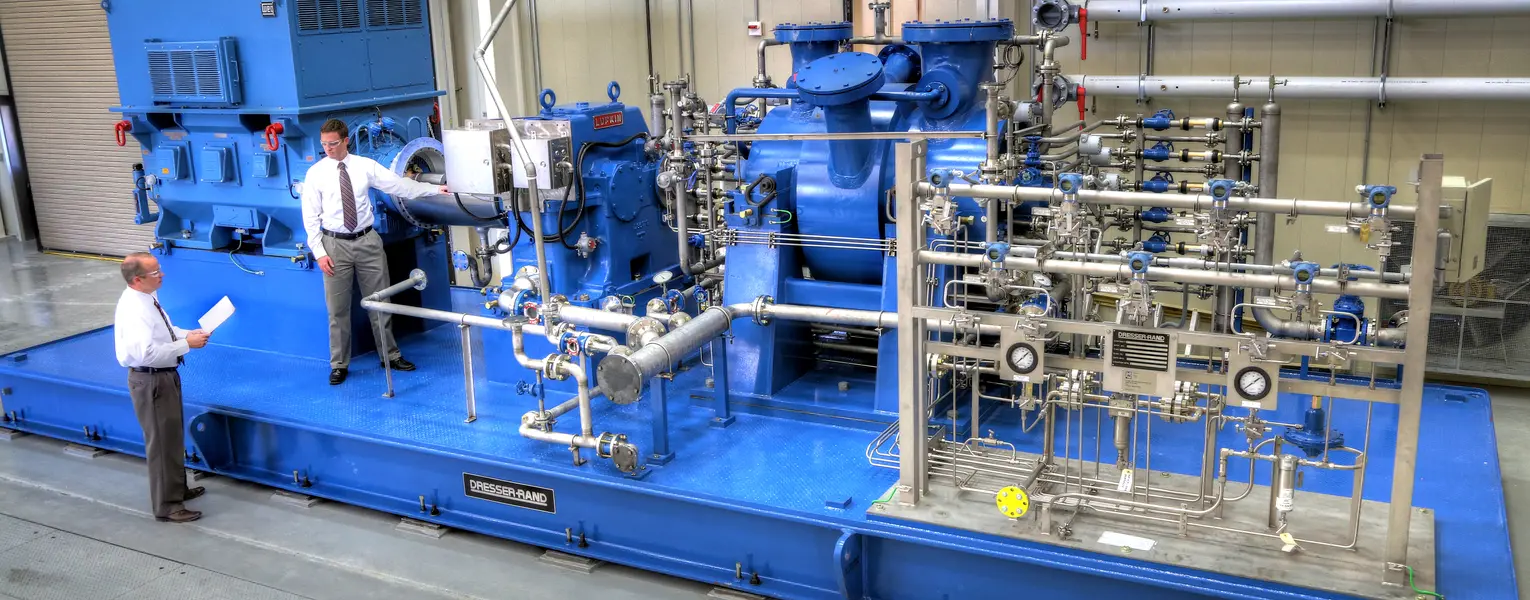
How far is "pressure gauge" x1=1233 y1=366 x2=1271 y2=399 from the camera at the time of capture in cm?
352

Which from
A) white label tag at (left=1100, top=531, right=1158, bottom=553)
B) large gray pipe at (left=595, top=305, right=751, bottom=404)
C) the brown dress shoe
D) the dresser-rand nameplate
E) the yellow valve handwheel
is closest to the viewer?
white label tag at (left=1100, top=531, right=1158, bottom=553)

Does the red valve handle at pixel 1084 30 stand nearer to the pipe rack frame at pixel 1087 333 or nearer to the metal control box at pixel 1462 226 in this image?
the pipe rack frame at pixel 1087 333

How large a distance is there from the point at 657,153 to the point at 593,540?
6.64ft

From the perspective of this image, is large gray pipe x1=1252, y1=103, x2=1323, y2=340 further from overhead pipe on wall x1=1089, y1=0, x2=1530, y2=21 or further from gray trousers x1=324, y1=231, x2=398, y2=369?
gray trousers x1=324, y1=231, x2=398, y2=369

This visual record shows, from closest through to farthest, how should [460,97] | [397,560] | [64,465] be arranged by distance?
[397,560]
[64,465]
[460,97]

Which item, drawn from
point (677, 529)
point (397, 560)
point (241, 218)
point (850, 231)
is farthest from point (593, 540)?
point (241, 218)

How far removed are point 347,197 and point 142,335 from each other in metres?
1.21

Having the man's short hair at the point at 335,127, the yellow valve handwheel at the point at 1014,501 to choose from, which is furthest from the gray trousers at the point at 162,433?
the yellow valve handwheel at the point at 1014,501

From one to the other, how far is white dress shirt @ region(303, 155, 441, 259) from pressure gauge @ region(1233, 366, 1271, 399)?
3981 mm

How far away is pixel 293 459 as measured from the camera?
5629 mm

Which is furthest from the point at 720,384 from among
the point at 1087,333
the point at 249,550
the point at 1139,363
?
the point at 249,550

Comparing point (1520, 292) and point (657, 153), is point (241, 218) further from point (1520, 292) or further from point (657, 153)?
point (1520, 292)

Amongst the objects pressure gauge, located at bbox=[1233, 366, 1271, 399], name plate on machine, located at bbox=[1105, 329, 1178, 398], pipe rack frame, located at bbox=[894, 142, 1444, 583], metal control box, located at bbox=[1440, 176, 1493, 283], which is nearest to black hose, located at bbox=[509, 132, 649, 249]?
pipe rack frame, located at bbox=[894, 142, 1444, 583]

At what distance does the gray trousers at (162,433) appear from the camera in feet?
17.0
